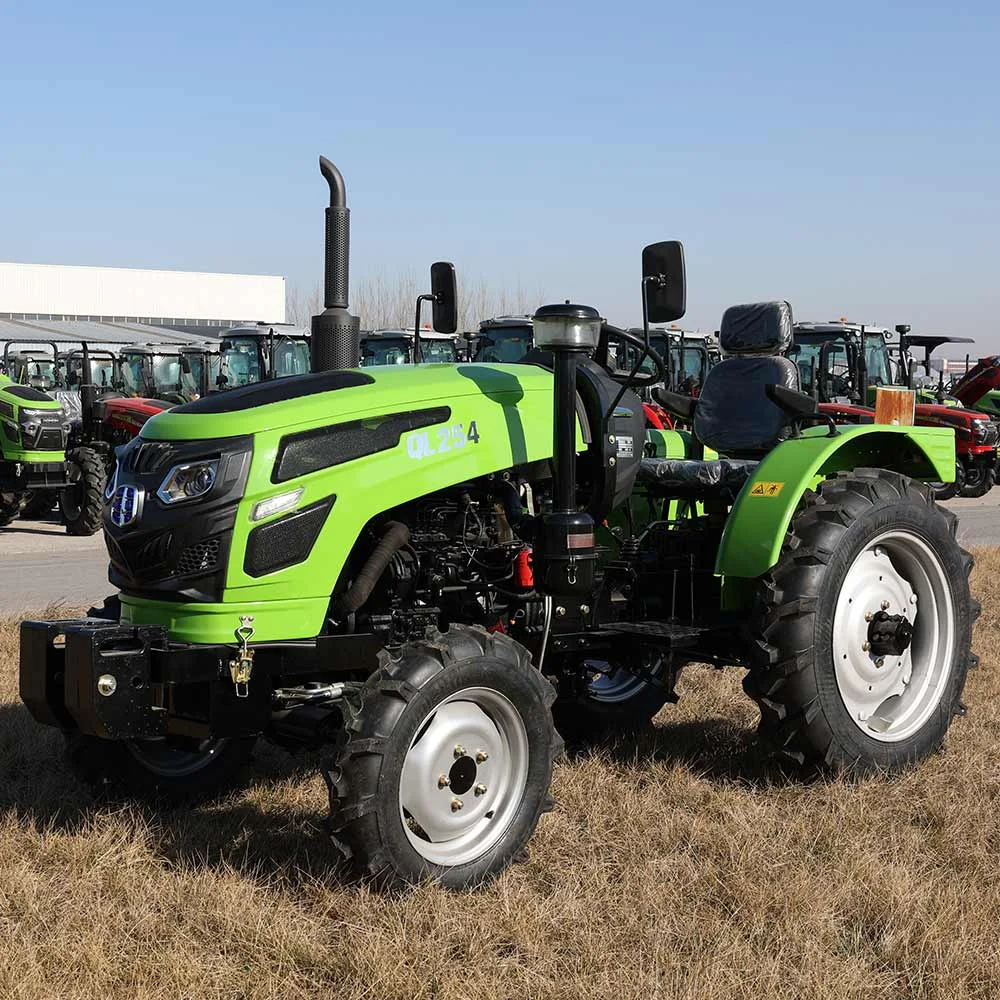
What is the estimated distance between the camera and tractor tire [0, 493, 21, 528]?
1271 centimetres

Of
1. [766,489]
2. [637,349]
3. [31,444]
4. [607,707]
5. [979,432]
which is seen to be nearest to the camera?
[637,349]

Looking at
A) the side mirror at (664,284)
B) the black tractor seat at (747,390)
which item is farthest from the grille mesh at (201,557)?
the black tractor seat at (747,390)

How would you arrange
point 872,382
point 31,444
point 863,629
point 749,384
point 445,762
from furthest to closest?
point 872,382, point 31,444, point 749,384, point 863,629, point 445,762

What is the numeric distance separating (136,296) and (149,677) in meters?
62.2

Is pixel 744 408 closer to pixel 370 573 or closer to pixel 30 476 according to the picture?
pixel 370 573

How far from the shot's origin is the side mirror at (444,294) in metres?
4.29

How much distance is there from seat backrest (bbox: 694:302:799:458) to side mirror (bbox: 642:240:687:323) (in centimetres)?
136

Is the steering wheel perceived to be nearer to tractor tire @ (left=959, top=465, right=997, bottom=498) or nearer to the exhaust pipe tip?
the exhaust pipe tip

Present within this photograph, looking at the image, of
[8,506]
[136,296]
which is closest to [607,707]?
[8,506]

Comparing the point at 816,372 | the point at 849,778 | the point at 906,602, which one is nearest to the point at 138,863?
the point at 849,778

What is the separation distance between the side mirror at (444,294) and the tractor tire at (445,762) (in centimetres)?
121

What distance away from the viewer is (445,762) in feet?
11.3

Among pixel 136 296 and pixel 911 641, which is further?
pixel 136 296

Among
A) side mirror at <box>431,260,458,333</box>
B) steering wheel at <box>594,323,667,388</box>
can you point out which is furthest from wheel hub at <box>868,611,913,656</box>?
side mirror at <box>431,260,458,333</box>
